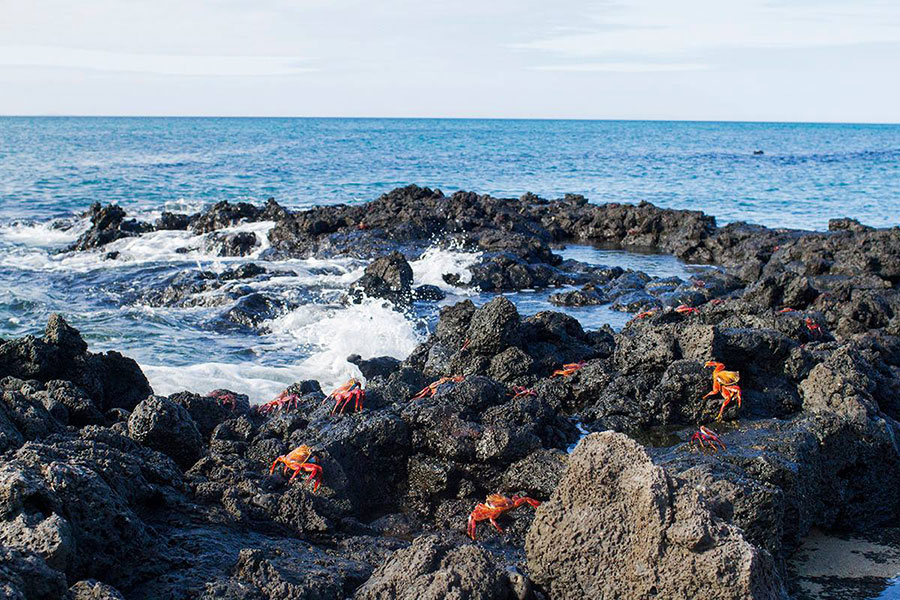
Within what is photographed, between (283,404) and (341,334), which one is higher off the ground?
(283,404)

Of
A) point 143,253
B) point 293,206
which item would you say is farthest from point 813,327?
point 293,206

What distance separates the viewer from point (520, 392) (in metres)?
9.53

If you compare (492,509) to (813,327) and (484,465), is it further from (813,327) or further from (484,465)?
(813,327)

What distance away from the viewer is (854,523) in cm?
750

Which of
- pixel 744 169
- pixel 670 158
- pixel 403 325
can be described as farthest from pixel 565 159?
pixel 403 325

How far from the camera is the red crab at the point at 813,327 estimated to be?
1168 cm

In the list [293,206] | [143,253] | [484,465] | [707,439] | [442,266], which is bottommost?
[143,253]

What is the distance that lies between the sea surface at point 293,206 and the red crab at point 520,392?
3.84 m

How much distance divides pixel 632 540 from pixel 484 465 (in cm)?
329

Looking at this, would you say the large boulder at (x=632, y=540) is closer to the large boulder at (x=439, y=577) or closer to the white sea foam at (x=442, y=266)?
the large boulder at (x=439, y=577)

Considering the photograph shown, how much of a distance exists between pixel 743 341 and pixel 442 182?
42957mm

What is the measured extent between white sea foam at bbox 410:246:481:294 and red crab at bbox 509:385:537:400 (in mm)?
10308

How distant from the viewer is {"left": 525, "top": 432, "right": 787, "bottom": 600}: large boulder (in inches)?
152

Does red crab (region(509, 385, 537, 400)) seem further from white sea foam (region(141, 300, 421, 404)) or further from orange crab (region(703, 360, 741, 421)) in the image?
white sea foam (region(141, 300, 421, 404))
